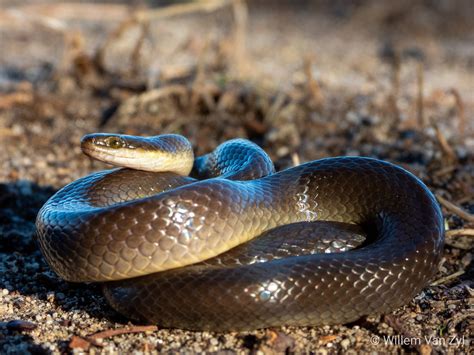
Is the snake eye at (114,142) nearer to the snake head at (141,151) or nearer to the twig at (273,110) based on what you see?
the snake head at (141,151)

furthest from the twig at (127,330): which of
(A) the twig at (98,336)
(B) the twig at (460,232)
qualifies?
(B) the twig at (460,232)

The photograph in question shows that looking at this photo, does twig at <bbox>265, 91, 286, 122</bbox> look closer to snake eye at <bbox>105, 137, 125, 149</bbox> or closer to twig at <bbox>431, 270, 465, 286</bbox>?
snake eye at <bbox>105, 137, 125, 149</bbox>

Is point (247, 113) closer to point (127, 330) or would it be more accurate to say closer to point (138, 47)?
point (138, 47)

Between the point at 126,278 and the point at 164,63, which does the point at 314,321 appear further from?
the point at 164,63

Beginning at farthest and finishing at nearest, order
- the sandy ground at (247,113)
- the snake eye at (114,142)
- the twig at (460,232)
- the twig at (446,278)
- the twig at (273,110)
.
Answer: the twig at (273,110)
the twig at (460,232)
the snake eye at (114,142)
the twig at (446,278)
the sandy ground at (247,113)

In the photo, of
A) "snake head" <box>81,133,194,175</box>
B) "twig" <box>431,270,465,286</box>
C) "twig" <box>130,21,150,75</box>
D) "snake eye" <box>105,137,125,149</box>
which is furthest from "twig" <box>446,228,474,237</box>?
"twig" <box>130,21,150,75</box>

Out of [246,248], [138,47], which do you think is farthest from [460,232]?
[138,47]
